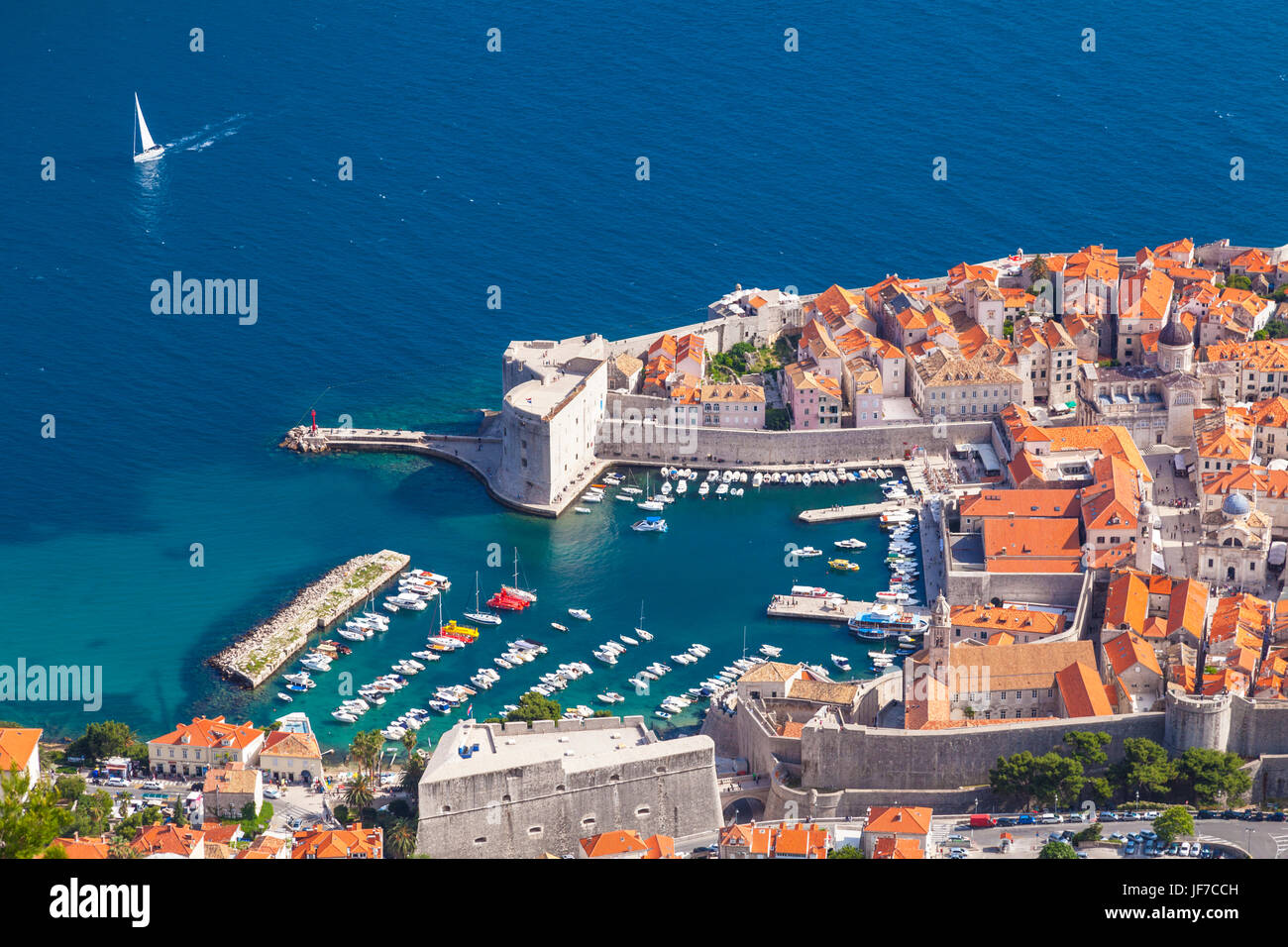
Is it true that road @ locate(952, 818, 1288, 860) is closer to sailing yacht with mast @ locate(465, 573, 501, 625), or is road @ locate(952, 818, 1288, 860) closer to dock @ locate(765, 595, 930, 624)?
dock @ locate(765, 595, 930, 624)

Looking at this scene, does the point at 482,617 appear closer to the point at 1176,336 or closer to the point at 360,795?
the point at 360,795

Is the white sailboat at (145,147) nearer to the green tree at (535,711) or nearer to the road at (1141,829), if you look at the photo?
the green tree at (535,711)

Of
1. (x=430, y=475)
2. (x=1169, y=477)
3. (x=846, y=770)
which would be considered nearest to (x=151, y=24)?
(x=430, y=475)

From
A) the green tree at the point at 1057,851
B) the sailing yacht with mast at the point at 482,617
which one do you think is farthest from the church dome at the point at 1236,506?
the sailing yacht with mast at the point at 482,617

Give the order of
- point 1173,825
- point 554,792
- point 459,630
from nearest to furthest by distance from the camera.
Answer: point 1173,825, point 554,792, point 459,630

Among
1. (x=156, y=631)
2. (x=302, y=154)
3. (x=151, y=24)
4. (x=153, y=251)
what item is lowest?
(x=156, y=631)

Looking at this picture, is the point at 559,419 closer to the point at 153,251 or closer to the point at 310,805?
the point at 310,805

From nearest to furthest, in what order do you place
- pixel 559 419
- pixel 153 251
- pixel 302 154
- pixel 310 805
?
pixel 310 805
pixel 559 419
pixel 153 251
pixel 302 154

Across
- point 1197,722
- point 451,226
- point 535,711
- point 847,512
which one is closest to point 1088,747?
point 1197,722
